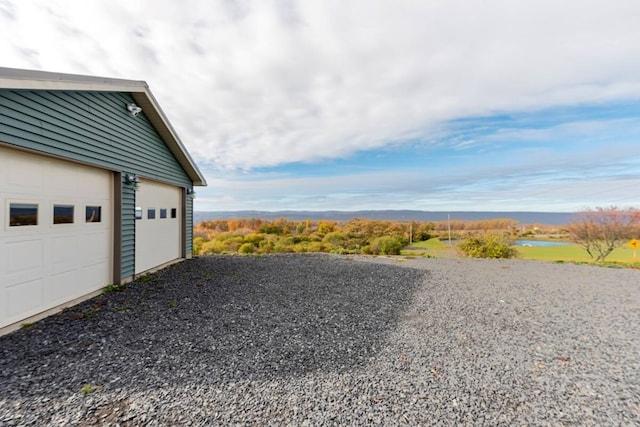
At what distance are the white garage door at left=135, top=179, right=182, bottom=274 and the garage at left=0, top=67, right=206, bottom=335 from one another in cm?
5

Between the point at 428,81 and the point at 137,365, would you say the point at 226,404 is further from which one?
the point at 428,81

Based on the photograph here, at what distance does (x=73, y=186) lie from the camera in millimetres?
4836

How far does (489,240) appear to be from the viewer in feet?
42.9

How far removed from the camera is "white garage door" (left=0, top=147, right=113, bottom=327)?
12.1ft

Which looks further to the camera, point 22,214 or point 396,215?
point 396,215

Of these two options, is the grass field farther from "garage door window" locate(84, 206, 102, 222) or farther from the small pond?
"garage door window" locate(84, 206, 102, 222)

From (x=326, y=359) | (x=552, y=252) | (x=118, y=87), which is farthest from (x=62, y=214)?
(x=552, y=252)

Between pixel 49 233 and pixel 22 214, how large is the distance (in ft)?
1.72

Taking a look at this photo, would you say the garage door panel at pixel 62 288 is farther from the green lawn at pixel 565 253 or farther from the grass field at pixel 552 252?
the green lawn at pixel 565 253

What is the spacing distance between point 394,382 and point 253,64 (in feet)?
25.1

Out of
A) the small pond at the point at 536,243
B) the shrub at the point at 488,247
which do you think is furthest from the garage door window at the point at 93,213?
the small pond at the point at 536,243

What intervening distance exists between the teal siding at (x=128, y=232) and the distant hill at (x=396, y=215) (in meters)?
10.3

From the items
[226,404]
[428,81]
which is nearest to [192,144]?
[428,81]

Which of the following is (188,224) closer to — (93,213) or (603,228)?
(93,213)
